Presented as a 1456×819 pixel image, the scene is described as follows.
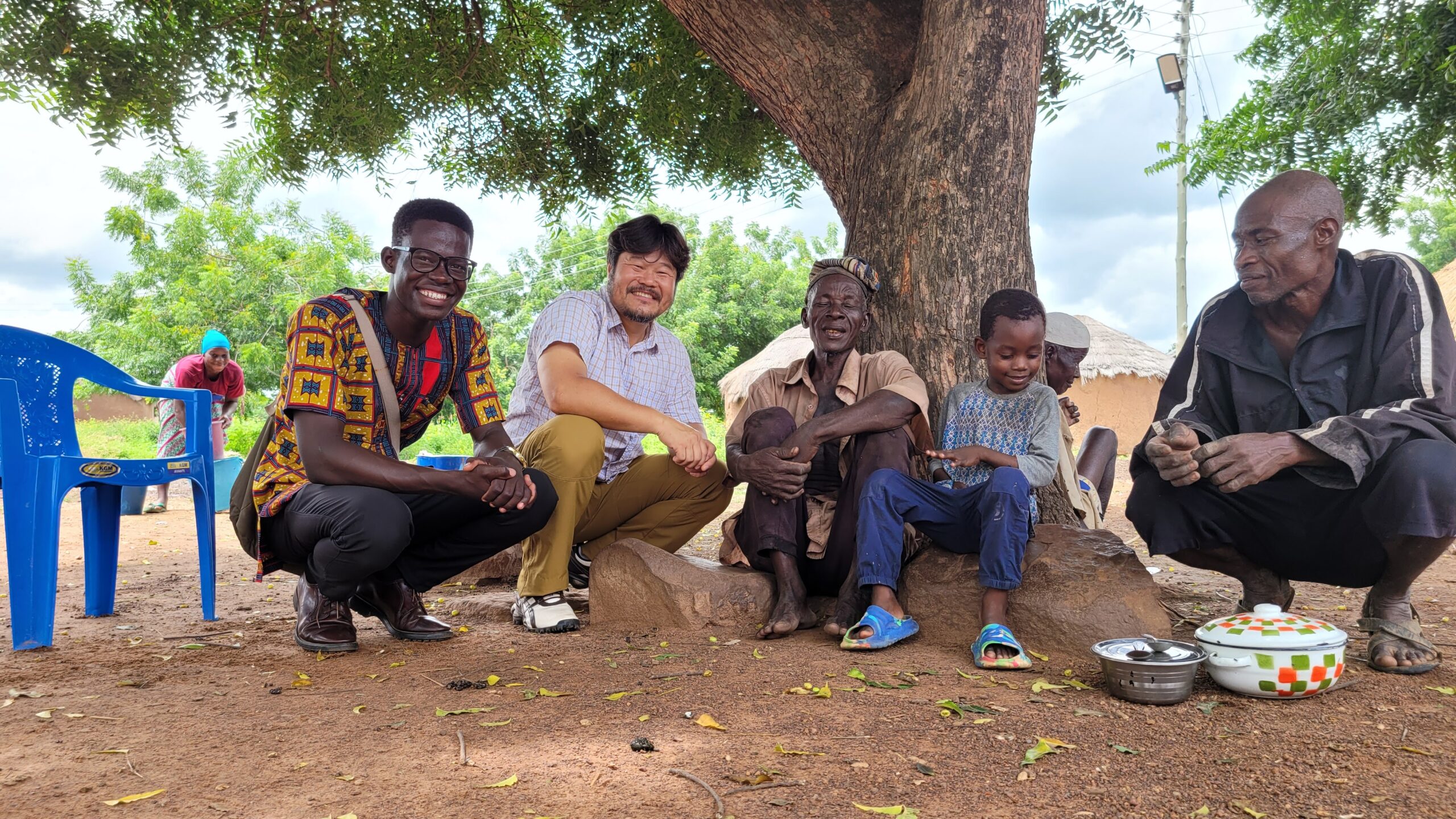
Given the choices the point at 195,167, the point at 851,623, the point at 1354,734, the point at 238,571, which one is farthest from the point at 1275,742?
the point at 195,167

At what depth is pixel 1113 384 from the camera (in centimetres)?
1808

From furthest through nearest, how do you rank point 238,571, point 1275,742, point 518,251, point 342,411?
point 518,251 → point 238,571 → point 342,411 → point 1275,742

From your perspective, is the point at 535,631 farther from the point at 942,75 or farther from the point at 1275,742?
the point at 942,75

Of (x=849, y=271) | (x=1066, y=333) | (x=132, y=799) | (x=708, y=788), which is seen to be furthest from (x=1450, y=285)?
(x=132, y=799)

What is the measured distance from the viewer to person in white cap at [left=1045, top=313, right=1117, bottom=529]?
408cm

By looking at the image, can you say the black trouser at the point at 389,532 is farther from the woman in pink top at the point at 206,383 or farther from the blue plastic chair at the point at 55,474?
the woman in pink top at the point at 206,383

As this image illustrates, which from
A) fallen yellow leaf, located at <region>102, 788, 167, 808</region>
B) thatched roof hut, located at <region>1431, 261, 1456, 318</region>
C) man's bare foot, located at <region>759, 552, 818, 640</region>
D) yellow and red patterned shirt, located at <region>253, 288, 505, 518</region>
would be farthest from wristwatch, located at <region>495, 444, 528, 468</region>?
thatched roof hut, located at <region>1431, 261, 1456, 318</region>

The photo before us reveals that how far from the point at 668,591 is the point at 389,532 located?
3.61 ft

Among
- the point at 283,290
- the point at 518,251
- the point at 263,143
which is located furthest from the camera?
the point at 518,251

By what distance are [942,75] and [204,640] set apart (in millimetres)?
4145

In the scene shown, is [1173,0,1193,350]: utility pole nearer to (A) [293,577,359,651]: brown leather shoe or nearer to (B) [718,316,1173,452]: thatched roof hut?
(B) [718,316,1173,452]: thatched roof hut

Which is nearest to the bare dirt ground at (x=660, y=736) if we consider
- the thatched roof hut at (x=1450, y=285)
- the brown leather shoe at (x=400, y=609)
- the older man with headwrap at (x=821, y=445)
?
the brown leather shoe at (x=400, y=609)

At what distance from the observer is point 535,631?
3.82 metres

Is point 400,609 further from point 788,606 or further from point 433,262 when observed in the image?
point 788,606
